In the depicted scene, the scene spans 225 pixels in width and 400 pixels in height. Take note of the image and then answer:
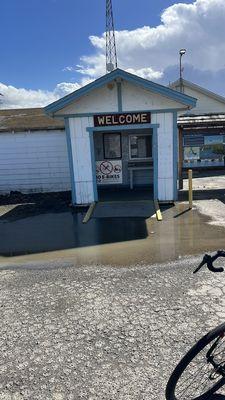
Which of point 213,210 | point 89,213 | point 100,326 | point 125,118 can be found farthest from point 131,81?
point 100,326

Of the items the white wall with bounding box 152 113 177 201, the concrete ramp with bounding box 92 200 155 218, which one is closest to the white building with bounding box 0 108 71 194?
the concrete ramp with bounding box 92 200 155 218

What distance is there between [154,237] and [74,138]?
4.76 m

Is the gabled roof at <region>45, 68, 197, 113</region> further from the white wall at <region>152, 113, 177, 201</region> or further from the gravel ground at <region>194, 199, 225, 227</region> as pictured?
the gravel ground at <region>194, 199, 225, 227</region>

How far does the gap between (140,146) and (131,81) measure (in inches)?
171

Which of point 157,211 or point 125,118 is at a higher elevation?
point 125,118

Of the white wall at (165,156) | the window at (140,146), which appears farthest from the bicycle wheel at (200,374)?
the window at (140,146)

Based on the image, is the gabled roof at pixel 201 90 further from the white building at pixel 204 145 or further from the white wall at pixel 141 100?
the white wall at pixel 141 100

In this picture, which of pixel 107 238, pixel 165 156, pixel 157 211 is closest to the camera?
pixel 107 238

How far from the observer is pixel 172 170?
10.8 m

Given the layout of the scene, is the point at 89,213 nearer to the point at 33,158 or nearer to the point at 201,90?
the point at 33,158

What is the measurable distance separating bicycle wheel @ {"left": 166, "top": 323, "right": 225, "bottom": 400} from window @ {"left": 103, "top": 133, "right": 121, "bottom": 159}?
36.8ft

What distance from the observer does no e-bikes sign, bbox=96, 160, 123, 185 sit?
46.0ft

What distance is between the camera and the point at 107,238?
26.0 feet

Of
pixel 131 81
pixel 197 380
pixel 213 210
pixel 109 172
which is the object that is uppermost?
pixel 131 81
